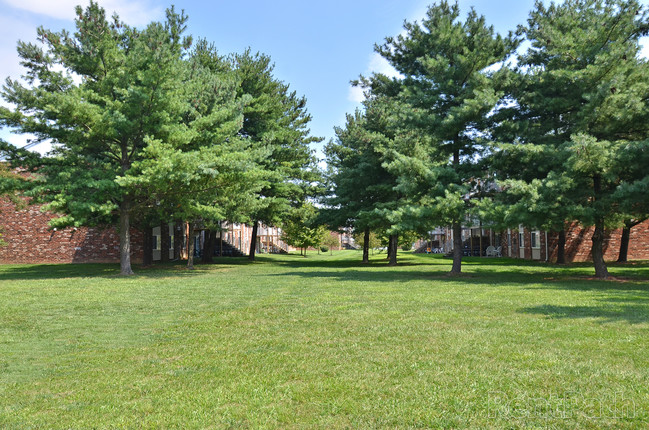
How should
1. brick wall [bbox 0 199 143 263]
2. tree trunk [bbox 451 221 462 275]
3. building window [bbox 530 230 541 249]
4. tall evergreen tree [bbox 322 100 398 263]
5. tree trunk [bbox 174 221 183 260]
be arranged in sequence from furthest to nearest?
tree trunk [bbox 174 221 183 260], building window [bbox 530 230 541 249], brick wall [bbox 0 199 143 263], tall evergreen tree [bbox 322 100 398 263], tree trunk [bbox 451 221 462 275]

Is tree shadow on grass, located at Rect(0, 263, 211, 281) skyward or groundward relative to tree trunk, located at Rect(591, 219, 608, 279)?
groundward

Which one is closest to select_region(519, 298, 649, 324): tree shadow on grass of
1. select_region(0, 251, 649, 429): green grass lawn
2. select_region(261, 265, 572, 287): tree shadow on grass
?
select_region(0, 251, 649, 429): green grass lawn

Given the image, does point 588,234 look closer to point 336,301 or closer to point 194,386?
point 336,301

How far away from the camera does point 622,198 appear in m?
14.5

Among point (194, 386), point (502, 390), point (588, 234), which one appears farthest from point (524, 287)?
point (588, 234)

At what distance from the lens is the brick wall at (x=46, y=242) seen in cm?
3466

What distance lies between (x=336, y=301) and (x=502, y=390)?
6.59 m

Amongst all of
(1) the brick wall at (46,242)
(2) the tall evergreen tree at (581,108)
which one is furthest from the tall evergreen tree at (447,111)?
(1) the brick wall at (46,242)

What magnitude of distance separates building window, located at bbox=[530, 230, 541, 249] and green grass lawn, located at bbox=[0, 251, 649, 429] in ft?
88.0

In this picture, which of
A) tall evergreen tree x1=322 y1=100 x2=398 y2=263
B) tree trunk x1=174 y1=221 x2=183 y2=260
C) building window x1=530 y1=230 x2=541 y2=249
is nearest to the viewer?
tall evergreen tree x1=322 y1=100 x2=398 y2=263

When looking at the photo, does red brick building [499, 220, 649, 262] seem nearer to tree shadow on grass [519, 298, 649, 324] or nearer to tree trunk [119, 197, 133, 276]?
tree shadow on grass [519, 298, 649, 324]

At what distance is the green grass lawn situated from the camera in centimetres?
385

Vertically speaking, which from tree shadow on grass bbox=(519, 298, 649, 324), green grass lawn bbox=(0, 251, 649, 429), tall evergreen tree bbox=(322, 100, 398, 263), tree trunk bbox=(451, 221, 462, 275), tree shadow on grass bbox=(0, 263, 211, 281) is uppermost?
tall evergreen tree bbox=(322, 100, 398, 263)

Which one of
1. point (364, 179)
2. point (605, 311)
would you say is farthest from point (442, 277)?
point (364, 179)
